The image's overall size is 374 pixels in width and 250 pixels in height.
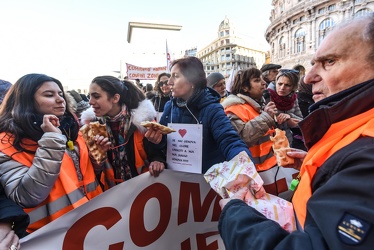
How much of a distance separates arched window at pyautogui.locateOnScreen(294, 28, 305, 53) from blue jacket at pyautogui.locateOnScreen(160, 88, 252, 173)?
50.6 m

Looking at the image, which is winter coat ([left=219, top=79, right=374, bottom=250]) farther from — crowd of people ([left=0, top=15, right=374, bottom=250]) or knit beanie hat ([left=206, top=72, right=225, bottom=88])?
knit beanie hat ([left=206, top=72, right=225, bottom=88])

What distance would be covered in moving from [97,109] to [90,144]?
54cm

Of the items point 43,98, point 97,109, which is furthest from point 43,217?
point 97,109

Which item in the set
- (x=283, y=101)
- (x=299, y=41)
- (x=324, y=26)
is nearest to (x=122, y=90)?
(x=283, y=101)

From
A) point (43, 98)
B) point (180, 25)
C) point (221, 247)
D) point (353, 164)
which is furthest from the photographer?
point (180, 25)

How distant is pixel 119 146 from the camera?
231 centimetres

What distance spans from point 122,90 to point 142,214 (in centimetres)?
132

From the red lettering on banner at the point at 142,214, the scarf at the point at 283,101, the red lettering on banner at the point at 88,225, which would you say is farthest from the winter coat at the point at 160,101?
the red lettering on banner at the point at 88,225

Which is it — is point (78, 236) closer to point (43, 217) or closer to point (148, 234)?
point (43, 217)

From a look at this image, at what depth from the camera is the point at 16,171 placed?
1.60m

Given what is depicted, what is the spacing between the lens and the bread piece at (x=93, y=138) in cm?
203

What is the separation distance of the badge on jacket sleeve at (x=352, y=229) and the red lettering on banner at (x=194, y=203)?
1.67 metres

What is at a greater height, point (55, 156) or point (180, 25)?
point (180, 25)

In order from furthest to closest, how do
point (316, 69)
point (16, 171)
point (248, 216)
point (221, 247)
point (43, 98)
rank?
point (221, 247), point (43, 98), point (16, 171), point (316, 69), point (248, 216)
